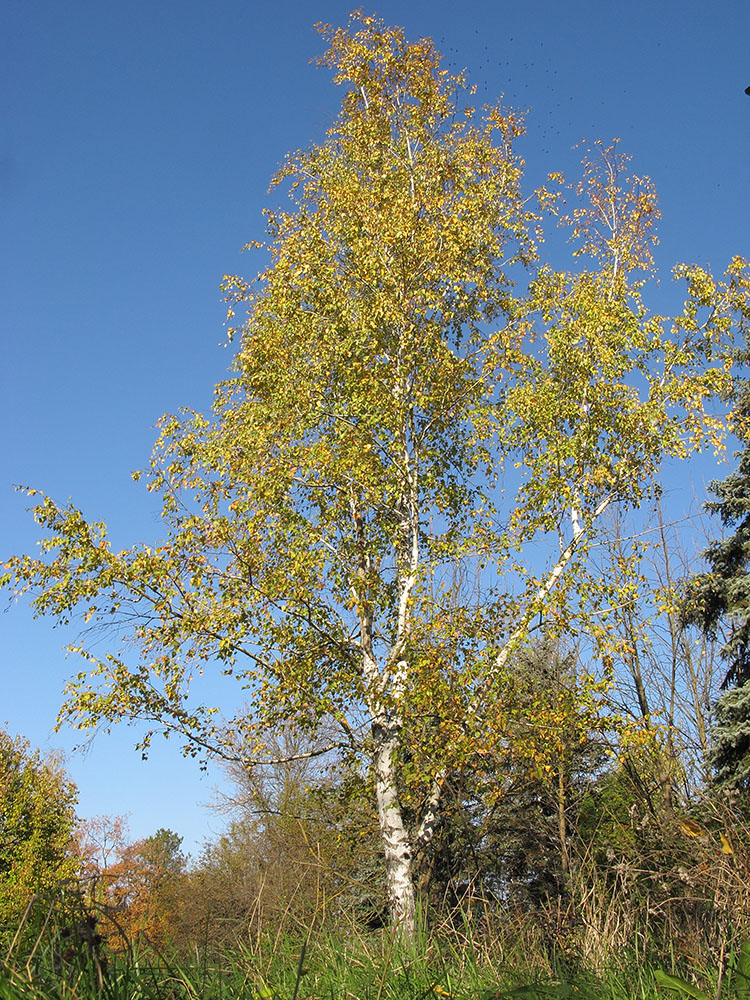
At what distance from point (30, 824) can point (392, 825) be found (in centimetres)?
2284

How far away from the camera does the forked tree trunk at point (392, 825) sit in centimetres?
886

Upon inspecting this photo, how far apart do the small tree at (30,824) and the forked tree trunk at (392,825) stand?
671 inches

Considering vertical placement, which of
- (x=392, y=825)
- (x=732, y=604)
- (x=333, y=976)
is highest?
(x=732, y=604)

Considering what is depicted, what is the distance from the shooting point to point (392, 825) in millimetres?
9102

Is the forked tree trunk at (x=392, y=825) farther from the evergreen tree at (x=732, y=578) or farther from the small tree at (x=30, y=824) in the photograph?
the small tree at (x=30, y=824)

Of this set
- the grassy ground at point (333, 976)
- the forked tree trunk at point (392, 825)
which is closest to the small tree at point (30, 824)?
the forked tree trunk at point (392, 825)

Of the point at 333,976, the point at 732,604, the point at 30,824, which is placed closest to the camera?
the point at 333,976

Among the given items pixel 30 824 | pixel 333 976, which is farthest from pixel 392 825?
pixel 30 824

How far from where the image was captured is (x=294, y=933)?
4.02 meters

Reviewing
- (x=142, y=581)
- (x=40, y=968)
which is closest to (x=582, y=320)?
(x=142, y=581)

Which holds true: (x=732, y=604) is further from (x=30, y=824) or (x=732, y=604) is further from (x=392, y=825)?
(x=30, y=824)

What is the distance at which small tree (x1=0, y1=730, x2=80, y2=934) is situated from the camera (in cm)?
2370

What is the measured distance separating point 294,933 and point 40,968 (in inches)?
69.9

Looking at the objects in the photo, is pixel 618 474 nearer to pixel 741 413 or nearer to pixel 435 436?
Answer: pixel 435 436
